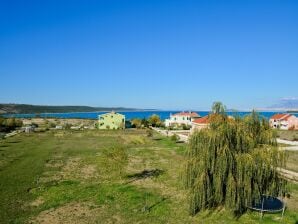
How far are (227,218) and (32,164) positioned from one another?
2972cm

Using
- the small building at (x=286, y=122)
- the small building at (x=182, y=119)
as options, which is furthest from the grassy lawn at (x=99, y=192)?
the small building at (x=286, y=122)

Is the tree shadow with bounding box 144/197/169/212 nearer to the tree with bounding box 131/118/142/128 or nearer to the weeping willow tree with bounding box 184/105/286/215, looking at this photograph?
the weeping willow tree with bounding box 184/105/286/215

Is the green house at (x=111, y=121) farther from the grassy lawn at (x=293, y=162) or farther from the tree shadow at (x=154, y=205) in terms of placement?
the tree shadow at (x=154, y=205)

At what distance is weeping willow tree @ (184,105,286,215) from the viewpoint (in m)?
22.0

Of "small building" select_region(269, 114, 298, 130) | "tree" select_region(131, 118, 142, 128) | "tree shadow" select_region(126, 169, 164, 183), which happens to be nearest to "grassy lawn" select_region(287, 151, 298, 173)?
"tree shadow" select_region(126, 169, 164, 183)

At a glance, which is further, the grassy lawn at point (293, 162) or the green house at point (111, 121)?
the green house at point (111, 121)

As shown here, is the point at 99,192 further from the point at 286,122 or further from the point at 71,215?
the point at 286,122

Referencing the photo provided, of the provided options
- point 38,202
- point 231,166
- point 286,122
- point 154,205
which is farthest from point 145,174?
point 286,122

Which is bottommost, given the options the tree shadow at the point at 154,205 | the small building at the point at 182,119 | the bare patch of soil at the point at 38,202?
the bare patch of soil at the point at 38,202

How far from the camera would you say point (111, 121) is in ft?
359

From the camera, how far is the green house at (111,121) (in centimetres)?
10944

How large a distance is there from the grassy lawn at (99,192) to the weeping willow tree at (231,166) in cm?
167

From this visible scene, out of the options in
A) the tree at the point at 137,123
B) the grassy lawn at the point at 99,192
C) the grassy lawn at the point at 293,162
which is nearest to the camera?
the grassy lawn at the point at 99,192

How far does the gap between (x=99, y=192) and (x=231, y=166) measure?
1302 cm
